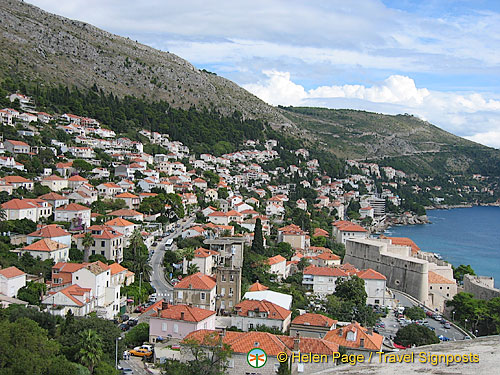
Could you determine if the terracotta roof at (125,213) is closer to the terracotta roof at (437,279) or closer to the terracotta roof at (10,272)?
the terracotta roof at (10,272)

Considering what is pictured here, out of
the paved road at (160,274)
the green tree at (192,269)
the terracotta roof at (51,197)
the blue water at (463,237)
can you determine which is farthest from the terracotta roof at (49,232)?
the blue water at (463,237)

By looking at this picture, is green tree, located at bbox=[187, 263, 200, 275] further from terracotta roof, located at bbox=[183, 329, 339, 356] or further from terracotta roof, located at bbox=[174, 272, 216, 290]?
terracotta roof, located at bbox=[183, 329, 339, 356]

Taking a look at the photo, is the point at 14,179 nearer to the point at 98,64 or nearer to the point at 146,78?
the point at 98,64

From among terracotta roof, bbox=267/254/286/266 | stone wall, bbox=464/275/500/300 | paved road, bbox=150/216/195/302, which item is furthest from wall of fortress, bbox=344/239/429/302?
paved road, bbox=150/216/195/302

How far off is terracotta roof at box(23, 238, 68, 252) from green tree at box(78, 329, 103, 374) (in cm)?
1045

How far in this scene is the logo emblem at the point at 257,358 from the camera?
51.1 ft

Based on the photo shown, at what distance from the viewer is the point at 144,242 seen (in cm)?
3253

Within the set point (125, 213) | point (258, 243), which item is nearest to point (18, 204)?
point (125, 213)

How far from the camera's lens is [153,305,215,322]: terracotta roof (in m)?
19.5

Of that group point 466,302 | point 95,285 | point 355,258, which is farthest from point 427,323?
point 95,285

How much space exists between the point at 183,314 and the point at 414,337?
9.00 meters

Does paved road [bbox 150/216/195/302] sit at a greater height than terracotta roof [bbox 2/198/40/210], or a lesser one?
lesser

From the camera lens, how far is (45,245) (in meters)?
26.2

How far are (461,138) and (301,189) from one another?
412 feet
